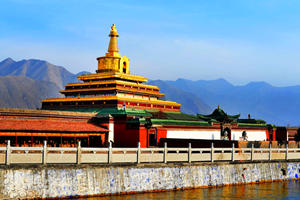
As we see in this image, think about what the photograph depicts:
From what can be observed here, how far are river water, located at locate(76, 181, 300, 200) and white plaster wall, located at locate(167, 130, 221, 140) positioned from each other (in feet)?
49.0

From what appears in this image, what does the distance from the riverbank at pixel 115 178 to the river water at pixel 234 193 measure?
2.14 ft

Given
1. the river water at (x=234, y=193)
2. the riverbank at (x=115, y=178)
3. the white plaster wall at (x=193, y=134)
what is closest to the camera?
the riverbank at (x=115, y=178)

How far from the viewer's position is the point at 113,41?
67.0m

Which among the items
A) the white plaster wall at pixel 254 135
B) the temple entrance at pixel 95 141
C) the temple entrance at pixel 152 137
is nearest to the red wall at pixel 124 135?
the temple entrance at pixel 152 137

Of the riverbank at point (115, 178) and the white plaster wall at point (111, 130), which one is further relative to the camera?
the white plaster wall at point (111, 130)

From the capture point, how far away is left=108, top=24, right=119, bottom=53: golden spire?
66.4 meters

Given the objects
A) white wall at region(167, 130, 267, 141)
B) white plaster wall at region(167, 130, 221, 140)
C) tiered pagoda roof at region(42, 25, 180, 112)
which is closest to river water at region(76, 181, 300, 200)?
white plaster wall at region(167, 130, 221, 140)

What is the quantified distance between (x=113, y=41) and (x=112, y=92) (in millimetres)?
10951

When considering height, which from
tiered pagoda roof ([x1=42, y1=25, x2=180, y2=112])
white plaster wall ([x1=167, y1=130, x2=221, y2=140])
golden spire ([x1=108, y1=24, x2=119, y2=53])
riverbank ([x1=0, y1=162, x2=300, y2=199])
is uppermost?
golden spire ([x1=108, y1=24, x2=119, y2=53])

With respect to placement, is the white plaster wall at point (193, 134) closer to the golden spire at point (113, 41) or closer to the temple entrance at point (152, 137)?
the temple entrance at point (152, 137)

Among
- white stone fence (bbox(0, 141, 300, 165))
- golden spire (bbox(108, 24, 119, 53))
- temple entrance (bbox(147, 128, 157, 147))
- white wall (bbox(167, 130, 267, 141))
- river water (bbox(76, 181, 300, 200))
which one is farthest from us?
golden spire (bbox(108, 24, 119, 53))

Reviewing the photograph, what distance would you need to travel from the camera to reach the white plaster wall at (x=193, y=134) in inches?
2069

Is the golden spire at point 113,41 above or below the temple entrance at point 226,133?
above

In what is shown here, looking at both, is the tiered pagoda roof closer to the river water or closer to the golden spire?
the golden spire
